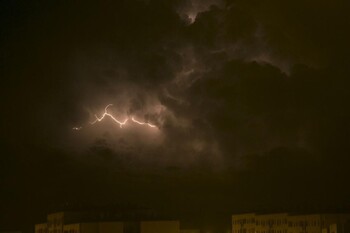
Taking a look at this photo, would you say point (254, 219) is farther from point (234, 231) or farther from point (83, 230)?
point (83, 230)

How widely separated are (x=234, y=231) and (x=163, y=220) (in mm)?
9674

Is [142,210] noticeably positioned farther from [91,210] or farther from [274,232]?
[274,232]

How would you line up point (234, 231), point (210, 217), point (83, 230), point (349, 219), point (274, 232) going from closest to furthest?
point (349, 219), point (83, 230), point (274, 232), point (234, 231), point (210, 217)

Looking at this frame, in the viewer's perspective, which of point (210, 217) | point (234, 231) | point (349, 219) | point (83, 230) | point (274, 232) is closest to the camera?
point (349, 219)

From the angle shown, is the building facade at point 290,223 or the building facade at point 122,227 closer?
the building facade at point 290,223

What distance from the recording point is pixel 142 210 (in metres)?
46.2

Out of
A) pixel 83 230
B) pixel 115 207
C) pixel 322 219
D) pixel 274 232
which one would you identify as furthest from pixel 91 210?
pixel 322 219

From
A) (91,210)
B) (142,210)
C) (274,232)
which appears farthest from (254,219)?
(91,210)

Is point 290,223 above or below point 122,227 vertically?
above

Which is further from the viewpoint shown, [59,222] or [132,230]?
[59,222]

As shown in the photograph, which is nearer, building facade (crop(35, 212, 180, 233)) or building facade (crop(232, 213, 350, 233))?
building facade (crop(232, 213, 350, 233))

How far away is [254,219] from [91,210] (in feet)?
35.4

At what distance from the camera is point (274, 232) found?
45.3 meters

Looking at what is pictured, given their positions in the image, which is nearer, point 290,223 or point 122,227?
point 122,227
